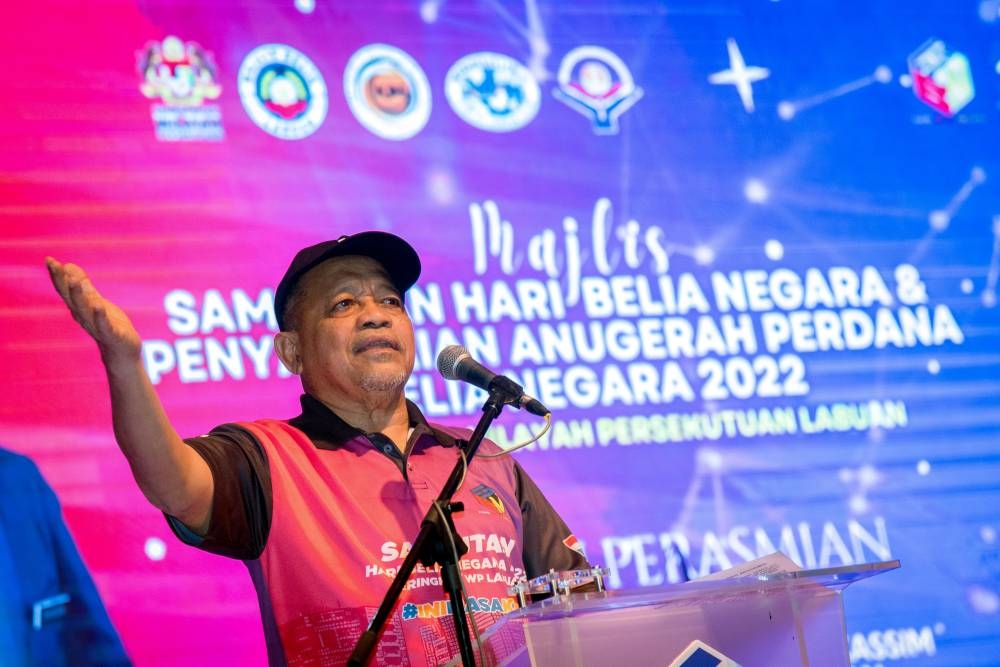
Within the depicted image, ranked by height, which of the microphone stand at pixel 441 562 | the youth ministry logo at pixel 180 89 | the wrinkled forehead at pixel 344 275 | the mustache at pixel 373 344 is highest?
the youth ministry logo at pixel 180 89

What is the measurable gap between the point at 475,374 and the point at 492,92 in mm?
1712

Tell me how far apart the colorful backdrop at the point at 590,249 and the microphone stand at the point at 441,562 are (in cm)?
130

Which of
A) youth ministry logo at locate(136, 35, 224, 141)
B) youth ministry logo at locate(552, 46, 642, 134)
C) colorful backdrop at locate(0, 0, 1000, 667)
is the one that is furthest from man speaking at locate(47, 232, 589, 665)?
youth ministry logo at locate(552, 46, 642, 134)

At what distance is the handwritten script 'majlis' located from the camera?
3.49 m

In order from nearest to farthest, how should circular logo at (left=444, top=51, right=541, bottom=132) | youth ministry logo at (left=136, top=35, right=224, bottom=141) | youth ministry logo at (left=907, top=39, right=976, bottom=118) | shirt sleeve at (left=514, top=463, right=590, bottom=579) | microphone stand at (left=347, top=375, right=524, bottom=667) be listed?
microphone stand at (left=347, top=375, right=524, bottom=667), shirt sleeve at (left=514, top=463, right=590, bottom=579), youth ministry logo at (left=136, top=35, right=224, bottom=141), circular logo at (left=444, top=51, right=541, bottom=132), youth ministry logo at (left=907, top=39, right=976, bottom=118)

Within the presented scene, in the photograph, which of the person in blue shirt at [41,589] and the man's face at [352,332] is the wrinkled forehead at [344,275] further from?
the person in blue shirt at [41,589]

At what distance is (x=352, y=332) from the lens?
264 cm

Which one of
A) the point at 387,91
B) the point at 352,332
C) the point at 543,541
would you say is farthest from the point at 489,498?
the point at 387,91

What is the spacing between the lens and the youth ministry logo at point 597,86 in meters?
3.71

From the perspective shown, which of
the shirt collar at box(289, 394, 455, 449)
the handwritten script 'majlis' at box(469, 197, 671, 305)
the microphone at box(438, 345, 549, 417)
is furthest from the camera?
the handwritten script 'majlis' at box(469, 197, 671, 305)

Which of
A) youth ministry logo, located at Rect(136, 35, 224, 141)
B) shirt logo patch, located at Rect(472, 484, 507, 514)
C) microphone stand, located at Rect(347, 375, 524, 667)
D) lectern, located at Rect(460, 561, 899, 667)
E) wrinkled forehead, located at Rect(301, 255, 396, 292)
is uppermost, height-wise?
youth ministry logo, located at Rect(136, 35, 224, 141)

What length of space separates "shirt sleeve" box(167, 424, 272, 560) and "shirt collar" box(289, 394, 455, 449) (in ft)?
0.50

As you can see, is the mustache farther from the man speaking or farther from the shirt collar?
the shirt collar

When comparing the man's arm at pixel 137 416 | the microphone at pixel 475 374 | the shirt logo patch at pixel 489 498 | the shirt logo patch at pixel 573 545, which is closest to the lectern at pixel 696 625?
the microphone at pixel 475 374
